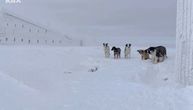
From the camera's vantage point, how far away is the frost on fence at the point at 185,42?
13.4m

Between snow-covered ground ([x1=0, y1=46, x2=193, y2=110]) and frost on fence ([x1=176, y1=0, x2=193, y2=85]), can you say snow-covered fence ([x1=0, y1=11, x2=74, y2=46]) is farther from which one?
frost on fence ([x1=176, y1=0, x2=193, y2=85])

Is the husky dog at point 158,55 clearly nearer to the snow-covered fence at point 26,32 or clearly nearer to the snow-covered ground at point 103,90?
the snow-covered ground at point 103,90

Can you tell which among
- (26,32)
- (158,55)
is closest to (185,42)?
(158,55)

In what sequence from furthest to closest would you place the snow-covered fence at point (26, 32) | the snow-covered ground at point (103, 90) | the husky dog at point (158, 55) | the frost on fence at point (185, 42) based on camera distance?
the snow-covered fence at point (26, 32), the husky dog at point (158, 55), the frost on fence at point (185, 42), the snow-covered ground at point (103, 90)

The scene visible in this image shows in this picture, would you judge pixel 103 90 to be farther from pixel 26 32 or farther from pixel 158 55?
pixel 26 32

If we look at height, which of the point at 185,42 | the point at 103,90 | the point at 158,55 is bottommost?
the point at 103,90

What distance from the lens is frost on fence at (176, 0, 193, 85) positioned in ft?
44.1

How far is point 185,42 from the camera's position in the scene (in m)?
13.9

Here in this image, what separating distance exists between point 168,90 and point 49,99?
380 cm

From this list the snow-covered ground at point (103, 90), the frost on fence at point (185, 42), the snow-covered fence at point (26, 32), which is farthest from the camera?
the snow-covered fence at point (26, 32)

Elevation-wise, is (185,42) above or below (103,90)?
above

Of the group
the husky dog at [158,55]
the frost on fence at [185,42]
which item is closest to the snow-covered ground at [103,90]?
the husky dog at [158,55]

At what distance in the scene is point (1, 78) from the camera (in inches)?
530

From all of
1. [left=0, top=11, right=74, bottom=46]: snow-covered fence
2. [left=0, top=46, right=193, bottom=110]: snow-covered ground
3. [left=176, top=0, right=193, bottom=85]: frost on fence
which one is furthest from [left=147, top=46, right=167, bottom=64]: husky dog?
[left=0, top=11, right=74, bottom=46]: snow-covered fence
